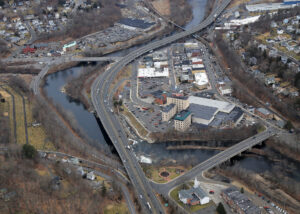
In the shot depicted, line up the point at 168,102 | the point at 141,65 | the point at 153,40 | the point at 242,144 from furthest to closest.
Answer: the point at 153,40
the point at 141,65
the point at 168,102
the point at 242,144

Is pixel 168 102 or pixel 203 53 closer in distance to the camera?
pixel 168 102

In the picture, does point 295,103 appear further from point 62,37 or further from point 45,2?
point 45,2

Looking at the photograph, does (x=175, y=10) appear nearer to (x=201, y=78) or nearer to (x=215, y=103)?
(x=201, y=78)

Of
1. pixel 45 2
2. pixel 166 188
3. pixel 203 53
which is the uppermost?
pixel 45 2

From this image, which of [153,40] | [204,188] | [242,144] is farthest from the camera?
[153,40]

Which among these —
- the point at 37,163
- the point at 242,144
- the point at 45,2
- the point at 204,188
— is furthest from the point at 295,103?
the point at 45,2

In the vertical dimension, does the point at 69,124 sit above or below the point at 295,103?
below

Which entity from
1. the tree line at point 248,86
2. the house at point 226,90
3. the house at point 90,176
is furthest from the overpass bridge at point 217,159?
the house at point 226,90
